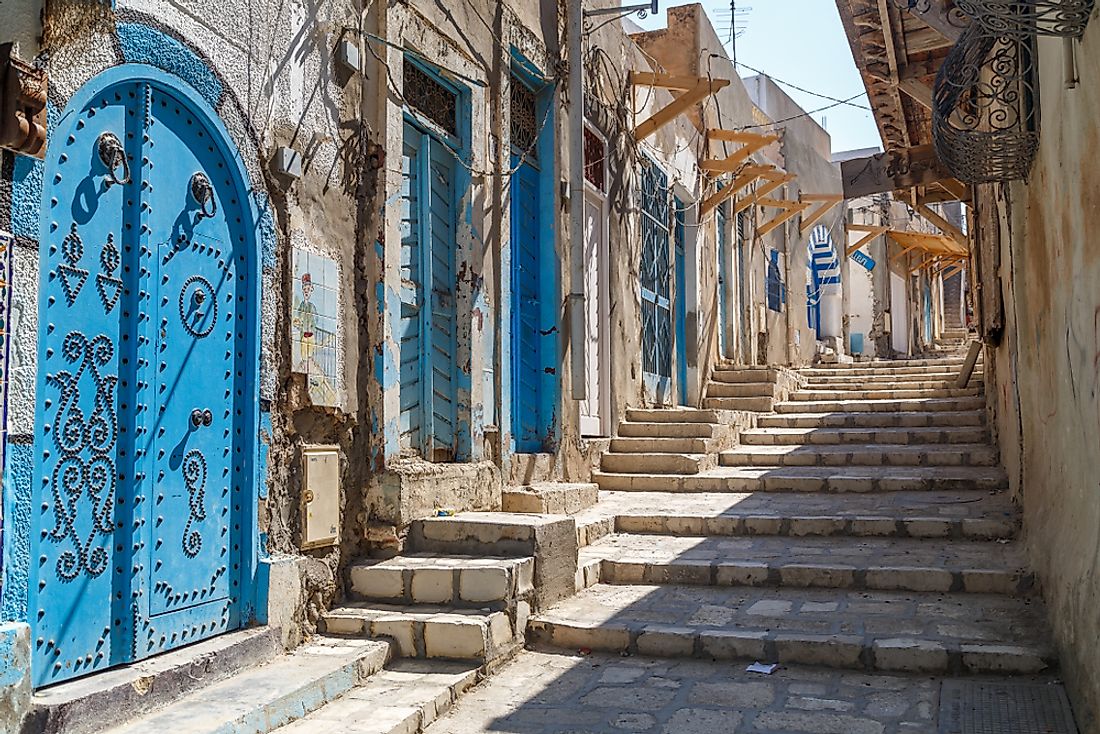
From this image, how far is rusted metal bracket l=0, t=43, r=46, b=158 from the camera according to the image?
3.08 metres

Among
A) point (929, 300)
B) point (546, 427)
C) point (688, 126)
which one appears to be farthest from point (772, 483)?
point (929, 300)

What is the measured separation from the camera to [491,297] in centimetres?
677

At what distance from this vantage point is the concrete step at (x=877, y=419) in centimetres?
969

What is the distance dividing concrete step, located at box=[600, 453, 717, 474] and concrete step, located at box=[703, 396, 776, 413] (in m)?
2.39

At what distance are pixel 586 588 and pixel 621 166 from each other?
525 cm

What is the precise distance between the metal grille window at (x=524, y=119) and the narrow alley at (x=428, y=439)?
0.03 m

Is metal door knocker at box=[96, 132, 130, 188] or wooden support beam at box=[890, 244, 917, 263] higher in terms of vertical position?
wooden support beam at box=[890, 244, 917, 263]

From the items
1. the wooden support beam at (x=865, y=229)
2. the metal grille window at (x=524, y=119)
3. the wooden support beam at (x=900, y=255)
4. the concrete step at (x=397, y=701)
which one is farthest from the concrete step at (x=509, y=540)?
the wooden support beam at (x=900, y=255)

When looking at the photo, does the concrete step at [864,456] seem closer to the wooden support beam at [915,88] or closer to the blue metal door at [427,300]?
the wooden support beam at [915,88]

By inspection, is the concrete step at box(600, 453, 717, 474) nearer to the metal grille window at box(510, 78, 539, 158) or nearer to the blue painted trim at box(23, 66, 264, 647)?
the metal grille window at box(510, 78, 539, 158)

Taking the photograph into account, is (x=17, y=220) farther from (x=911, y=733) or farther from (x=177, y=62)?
(x=911, y=733)

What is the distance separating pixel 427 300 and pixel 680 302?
21.0 feet

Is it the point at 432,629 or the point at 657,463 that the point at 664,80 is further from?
the point at 432,629

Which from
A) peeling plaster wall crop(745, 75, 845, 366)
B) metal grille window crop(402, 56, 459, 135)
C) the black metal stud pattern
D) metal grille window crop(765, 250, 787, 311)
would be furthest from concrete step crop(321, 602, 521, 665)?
peeling plaster wall crop(745, 75, 845, 366)
